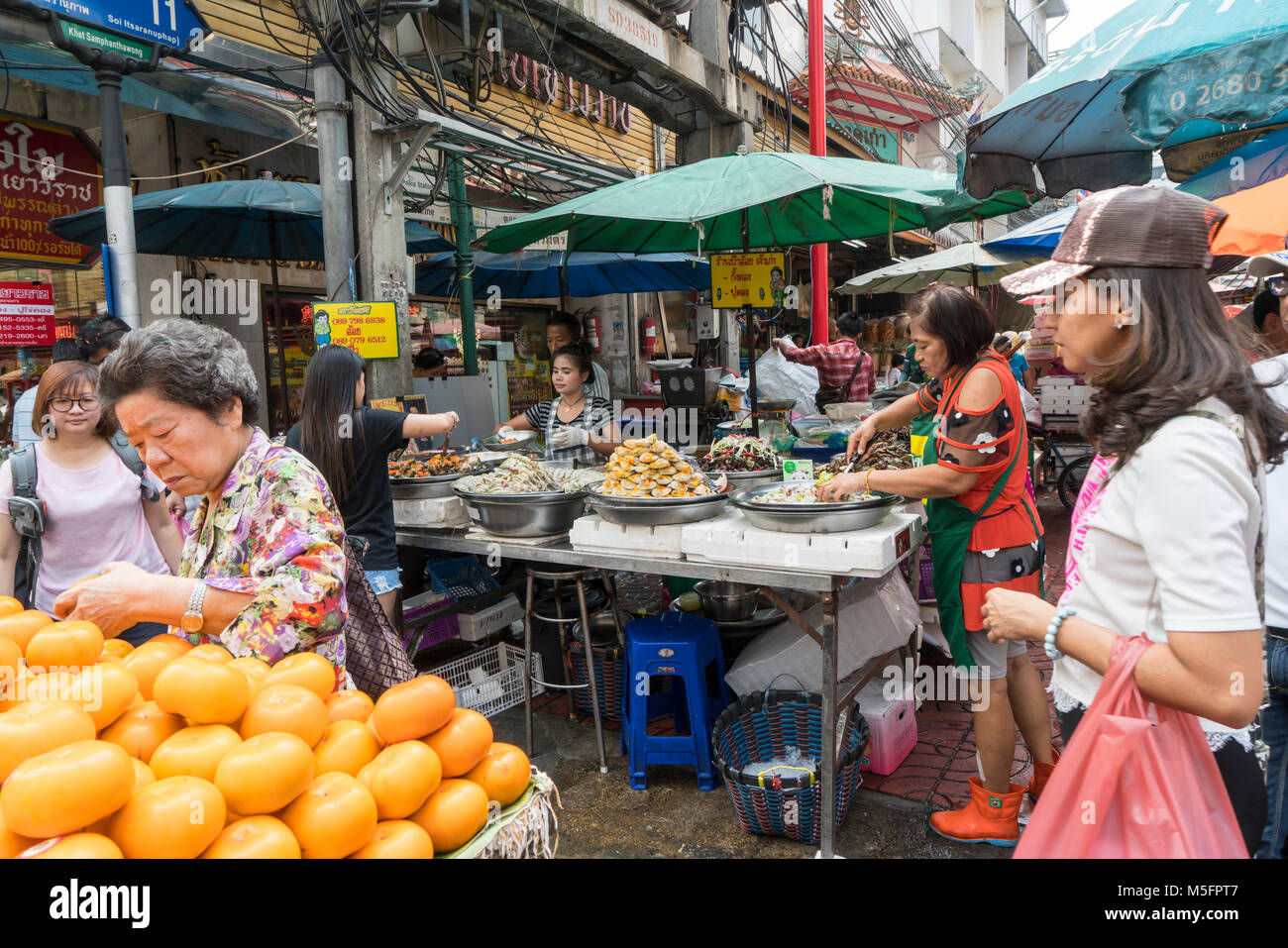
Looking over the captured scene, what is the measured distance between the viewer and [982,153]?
4.78 meters

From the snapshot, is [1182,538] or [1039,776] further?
[1039,776]

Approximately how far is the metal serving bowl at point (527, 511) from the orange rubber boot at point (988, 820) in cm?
217

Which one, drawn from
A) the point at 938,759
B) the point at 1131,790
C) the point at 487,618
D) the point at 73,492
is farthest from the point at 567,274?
the point at 1131,790

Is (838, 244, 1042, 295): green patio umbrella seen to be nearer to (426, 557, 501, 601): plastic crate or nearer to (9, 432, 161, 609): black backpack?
(426, 557, 501, 601): plastic crate

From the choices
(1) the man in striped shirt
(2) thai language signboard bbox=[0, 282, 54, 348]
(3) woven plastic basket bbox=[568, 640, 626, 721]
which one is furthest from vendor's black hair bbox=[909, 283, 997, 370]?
(2) thai language signboard bbox=[0, 282, 54, 348]

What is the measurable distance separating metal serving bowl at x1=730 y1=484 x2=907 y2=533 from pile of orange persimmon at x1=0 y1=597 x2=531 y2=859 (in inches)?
77.7

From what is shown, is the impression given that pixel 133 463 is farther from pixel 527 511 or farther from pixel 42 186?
pixel 42 186

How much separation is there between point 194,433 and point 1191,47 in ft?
11.6

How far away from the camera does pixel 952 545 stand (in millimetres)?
3350

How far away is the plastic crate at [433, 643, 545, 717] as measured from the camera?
15.1 feet

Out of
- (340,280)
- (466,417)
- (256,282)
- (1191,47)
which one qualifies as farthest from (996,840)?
(256,282)

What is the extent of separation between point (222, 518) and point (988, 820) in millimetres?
3139

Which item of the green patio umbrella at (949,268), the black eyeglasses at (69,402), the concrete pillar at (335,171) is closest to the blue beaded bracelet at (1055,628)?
the black eyeglasses at (69,402)
